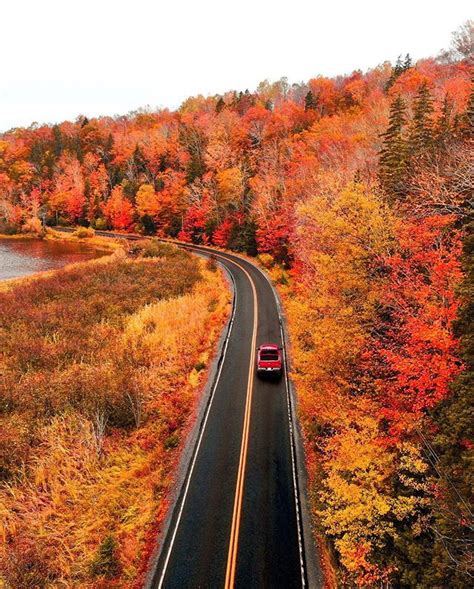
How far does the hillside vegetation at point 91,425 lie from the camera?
14648mm

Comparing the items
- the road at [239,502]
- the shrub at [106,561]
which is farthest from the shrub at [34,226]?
the shrub at [106,561]

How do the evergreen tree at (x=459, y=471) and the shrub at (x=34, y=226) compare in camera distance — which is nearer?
the evergreen tree at (x=459, y=471)

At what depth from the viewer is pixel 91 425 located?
20.2m

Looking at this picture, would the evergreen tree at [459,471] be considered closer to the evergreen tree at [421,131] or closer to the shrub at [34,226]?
the evergreen tree at [421,131]

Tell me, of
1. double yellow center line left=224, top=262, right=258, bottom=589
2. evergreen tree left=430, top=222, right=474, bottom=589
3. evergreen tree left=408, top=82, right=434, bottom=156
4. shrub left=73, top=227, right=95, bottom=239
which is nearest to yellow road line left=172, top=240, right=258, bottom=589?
double yellow center line left=224, top=262, right=258, bottom=589

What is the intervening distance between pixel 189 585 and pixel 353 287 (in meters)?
16.1

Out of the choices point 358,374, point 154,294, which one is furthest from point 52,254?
point 358,374

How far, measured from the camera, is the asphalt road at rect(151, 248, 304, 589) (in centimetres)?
1409

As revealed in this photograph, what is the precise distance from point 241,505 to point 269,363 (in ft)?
36.6

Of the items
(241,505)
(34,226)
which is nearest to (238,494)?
(241,505)

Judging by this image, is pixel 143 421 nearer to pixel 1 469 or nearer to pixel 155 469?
pixel 155 469

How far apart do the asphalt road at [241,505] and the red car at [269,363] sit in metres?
0.67

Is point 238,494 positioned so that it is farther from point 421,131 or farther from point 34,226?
point 34,226

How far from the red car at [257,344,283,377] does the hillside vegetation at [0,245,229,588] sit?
4.43 metres
